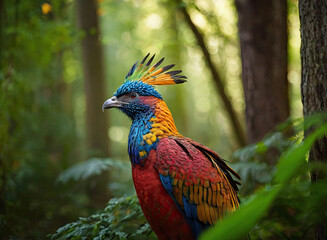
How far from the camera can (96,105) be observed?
24.0ft

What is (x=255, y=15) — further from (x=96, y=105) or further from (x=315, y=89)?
(x=96, y=105)

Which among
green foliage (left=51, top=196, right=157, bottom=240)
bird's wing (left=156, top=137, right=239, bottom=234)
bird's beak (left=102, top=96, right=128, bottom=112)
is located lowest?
green foliage (left=51, top=196, right=157, bottom=240)

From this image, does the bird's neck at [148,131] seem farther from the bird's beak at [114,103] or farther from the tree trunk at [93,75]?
the tree trunk at [93,75]

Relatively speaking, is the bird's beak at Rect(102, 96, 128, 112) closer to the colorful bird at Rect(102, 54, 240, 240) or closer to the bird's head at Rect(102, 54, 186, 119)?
the bird's head at Rect(102, 54, 186, 119)

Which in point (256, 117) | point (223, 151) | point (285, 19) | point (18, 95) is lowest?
point (223, 151)

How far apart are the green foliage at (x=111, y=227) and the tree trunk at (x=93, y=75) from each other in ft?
13.0

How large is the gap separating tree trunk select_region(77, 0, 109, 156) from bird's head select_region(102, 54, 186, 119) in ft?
13.7

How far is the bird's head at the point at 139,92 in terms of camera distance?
3066mm

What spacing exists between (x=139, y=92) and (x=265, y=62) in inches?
95.8

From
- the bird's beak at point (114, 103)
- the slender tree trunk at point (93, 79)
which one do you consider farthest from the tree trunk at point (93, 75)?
the bird's beak at point (114, 103)

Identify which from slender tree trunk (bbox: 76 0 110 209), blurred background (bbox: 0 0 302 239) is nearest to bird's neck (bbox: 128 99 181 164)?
blurred background (bbox: 0 0 302 239)

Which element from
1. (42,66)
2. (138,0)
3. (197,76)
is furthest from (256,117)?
(197,76)

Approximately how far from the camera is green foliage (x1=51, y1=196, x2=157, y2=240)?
2.86 metres

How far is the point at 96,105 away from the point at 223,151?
7195 millimetres
